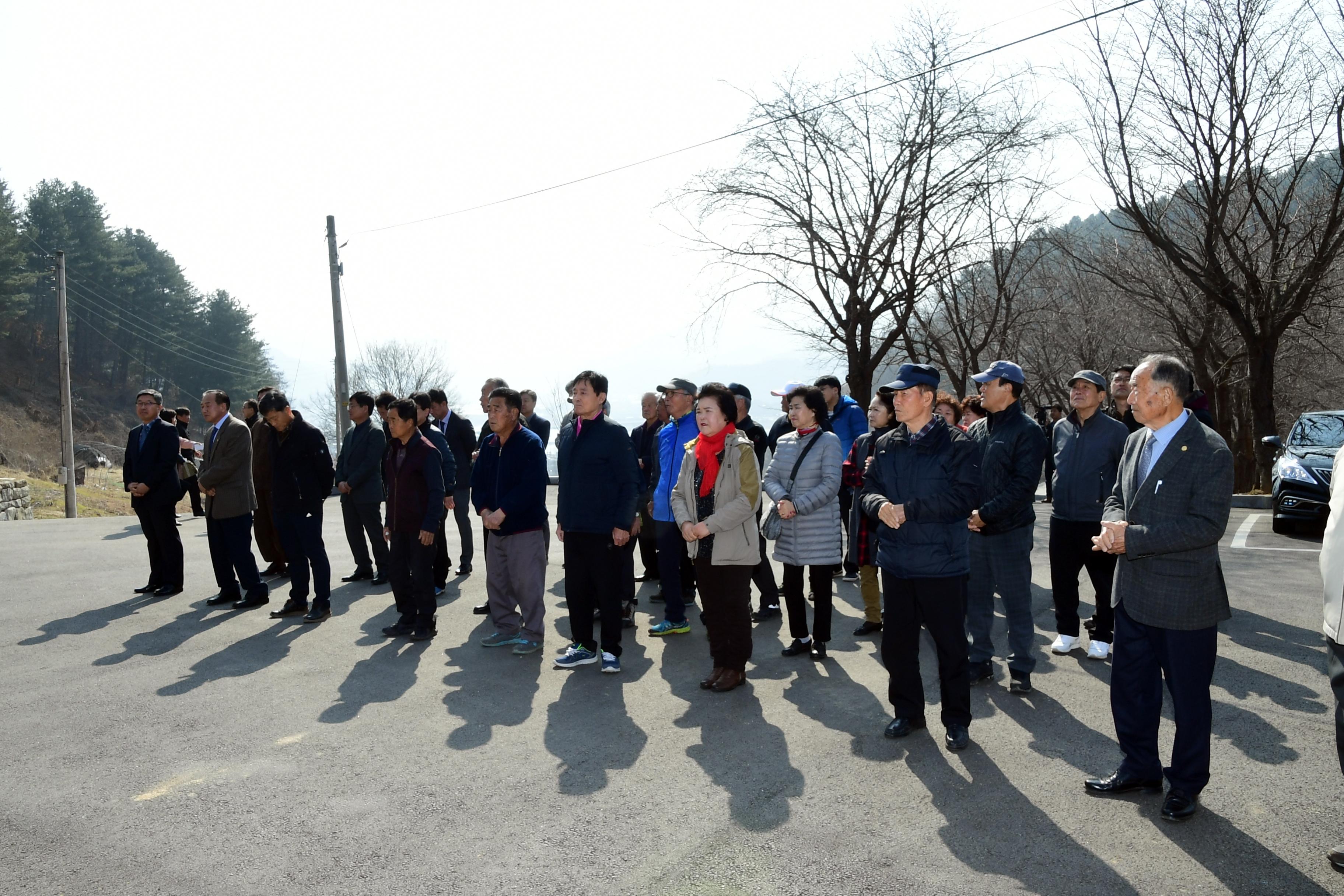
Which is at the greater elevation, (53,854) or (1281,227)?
(1281,227)

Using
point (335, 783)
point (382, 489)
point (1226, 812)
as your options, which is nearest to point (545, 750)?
point (335, 783)

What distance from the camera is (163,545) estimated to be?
9500mm

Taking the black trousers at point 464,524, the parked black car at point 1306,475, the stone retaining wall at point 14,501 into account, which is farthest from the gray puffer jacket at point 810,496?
the stone retaining wall at point 14,501


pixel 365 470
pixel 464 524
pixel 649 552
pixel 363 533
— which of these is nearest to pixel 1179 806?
pixel 649 552

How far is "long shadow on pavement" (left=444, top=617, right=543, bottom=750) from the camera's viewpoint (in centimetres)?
536

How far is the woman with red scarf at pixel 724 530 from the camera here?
19.6ft

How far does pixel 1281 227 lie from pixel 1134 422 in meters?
14.4

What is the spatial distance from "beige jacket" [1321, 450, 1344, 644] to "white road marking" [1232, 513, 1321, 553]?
689cm

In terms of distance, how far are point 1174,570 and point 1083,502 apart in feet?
8.02

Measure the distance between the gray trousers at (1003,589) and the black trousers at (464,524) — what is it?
18.2ft

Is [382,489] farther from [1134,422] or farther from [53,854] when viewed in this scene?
[1134,422]

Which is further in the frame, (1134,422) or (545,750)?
(1134,422)

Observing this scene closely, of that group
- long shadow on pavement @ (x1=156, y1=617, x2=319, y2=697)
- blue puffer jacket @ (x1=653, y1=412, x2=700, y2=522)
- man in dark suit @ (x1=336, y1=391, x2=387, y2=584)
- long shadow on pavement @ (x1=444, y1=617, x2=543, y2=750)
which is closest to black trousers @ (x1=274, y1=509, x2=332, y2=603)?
long shadow on pavement @ (x1=156, y1=617, x2=319, y2=697)

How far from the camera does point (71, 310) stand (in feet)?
205
